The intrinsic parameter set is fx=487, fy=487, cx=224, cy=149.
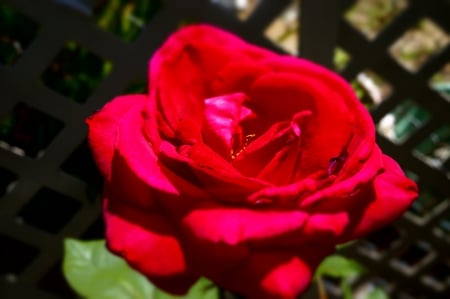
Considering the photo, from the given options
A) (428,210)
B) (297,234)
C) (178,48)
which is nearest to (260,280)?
(297,234)

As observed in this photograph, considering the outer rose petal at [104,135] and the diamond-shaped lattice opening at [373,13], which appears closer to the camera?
the outer rose petal at [104,135]

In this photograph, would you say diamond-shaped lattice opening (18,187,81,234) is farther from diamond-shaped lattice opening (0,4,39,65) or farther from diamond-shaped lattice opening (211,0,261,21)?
diamond-shaped lattice opening (211,0,261,21)

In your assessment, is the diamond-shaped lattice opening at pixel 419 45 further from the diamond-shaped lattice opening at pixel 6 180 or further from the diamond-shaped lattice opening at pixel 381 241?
the diamond-shaped lattice opening at pixel 6 180

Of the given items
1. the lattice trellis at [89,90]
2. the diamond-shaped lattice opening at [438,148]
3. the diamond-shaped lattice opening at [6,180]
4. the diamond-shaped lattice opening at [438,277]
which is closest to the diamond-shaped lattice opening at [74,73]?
the lattice trellis at [89,90]

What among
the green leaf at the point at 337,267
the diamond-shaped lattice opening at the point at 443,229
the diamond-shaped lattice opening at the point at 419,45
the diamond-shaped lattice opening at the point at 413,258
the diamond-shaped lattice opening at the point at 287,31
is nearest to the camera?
the green leaf at the point at 337,267

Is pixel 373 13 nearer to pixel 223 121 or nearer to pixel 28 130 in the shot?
pixel 28 130

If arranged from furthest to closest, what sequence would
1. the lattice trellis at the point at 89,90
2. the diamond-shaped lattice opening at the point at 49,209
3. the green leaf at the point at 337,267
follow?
the diamond-shaped lattice opening at the point at 49,209 < the green leaf at the point at 337,267 < the lattice trellis at the point at 89,90

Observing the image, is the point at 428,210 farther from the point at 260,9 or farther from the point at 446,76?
the point at 446,76
